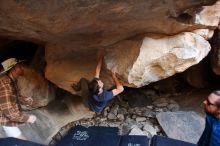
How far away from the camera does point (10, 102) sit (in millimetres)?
3518

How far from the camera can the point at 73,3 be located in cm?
250

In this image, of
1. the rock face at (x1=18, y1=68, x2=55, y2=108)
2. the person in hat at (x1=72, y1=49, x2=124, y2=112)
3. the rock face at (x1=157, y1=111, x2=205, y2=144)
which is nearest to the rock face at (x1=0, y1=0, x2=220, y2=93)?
the person in hat at (x1=72, y1=49, x2=124, y2=112)

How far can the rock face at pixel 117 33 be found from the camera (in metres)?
2.67

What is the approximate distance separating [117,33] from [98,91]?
24.6 inches

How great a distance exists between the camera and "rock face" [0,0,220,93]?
267 centimetres

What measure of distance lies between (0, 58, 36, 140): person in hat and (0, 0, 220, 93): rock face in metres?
0.39

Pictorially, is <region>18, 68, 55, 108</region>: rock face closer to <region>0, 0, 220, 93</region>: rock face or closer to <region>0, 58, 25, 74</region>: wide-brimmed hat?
<region>0, 0, 220, 93</region>: rock face

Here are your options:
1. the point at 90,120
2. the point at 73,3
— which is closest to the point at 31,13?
the point at 73,3

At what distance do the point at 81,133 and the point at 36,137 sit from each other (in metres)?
0.54

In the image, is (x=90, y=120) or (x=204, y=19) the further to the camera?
(x=90, y=120)

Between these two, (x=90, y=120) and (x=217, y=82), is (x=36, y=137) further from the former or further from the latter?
(x=217, y=82)

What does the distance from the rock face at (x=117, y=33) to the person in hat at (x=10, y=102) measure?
39 cm

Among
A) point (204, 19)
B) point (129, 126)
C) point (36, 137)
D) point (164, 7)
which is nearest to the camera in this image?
point (164, 7)

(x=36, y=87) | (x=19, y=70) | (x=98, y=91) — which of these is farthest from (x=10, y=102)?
(x=98, y=91)
